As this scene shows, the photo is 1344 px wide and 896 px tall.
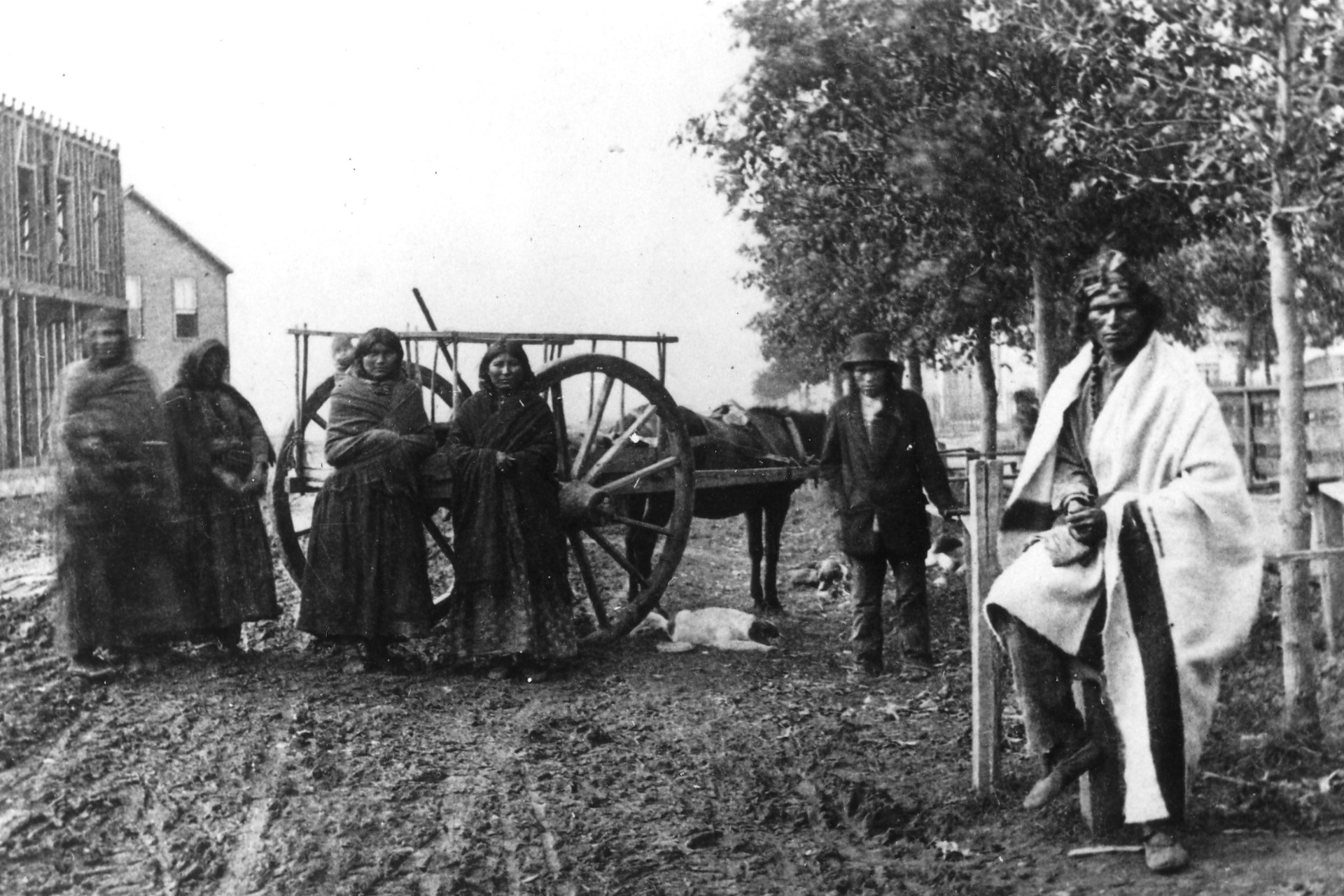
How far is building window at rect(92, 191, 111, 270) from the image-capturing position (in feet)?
24.2

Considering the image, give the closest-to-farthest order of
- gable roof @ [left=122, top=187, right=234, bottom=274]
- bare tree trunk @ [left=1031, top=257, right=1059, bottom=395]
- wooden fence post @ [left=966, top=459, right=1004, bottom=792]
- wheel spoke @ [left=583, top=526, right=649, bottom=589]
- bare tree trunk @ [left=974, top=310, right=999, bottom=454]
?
wooden fence post @ [left=966, top=459, right=1004, bottom=792] < wheel spoke @ [left=583, top=526, right=649, bottom=589] < gable roof @ [left=122, top=187, right=234, bottom=274] < bare tree trunk @ [left=1031, top=257, right=1059, bottom=395] < bare tree trunk @ [left=974, top=310, right=999, bottom=454]

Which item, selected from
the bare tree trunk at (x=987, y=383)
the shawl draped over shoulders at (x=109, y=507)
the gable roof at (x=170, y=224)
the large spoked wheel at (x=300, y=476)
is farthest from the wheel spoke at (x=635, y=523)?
Answer: the bare tree trunk at (x=987, y=383)

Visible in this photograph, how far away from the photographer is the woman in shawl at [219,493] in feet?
21.0

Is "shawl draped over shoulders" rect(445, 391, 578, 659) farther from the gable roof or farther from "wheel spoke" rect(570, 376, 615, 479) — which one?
the gable roof

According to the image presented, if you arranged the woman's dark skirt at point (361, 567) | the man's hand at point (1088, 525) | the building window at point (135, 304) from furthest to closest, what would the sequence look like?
1. the building window at point (135, 304)
2. the woman's dark skirt at point (361, 567)
3. the man's hand at point (1088, 525)

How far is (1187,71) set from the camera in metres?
4.60

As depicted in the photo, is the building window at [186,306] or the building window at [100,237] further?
the building window at [186,306]

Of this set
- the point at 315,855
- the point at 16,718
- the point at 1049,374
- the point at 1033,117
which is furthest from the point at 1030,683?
the point at 1049,374

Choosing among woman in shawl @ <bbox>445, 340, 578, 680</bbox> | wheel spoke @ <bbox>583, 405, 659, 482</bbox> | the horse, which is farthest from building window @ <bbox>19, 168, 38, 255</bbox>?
the horse

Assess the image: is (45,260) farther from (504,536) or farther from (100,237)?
(504,536)

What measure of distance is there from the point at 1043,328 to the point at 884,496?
4.35 metres

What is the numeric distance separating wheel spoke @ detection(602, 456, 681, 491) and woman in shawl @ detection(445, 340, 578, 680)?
1.69 ft

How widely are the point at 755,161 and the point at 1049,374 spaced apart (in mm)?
3288

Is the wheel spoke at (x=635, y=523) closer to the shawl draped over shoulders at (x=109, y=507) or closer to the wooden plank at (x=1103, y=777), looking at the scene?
the shawl draped over shoulders at (x=109, y=507)
